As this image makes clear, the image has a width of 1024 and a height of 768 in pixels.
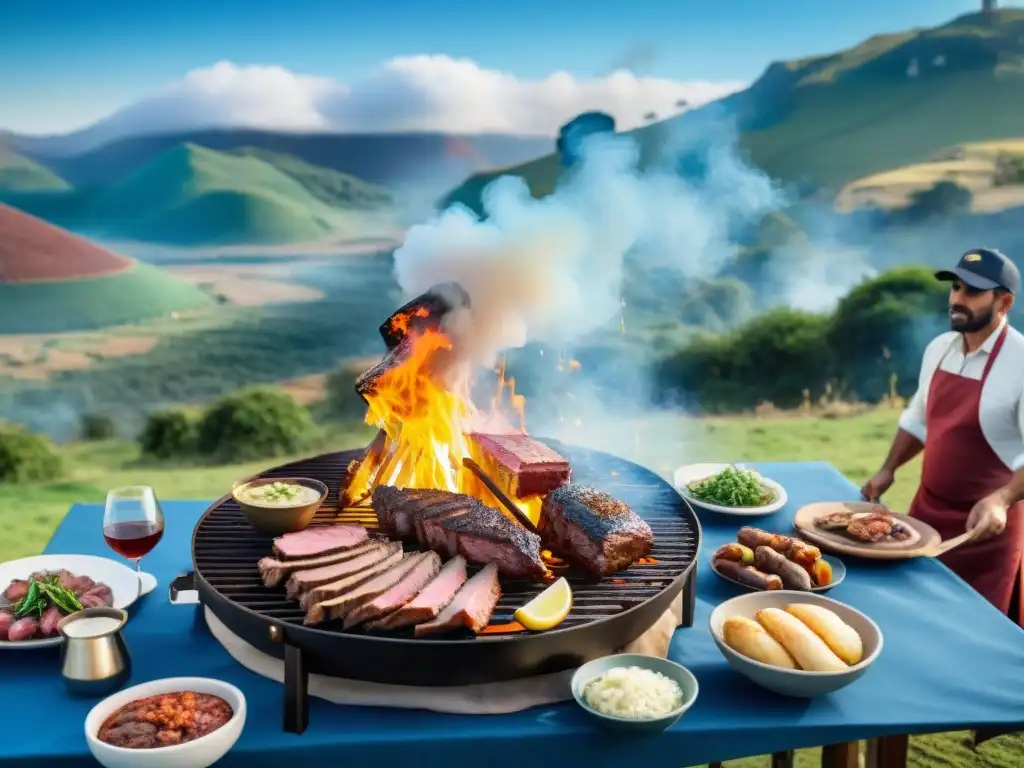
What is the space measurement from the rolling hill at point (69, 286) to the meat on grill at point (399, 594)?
11.3 metres

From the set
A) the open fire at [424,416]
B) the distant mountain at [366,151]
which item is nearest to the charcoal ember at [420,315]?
the open fire at [424,416]

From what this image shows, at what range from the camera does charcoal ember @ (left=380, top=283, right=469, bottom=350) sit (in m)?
5.12

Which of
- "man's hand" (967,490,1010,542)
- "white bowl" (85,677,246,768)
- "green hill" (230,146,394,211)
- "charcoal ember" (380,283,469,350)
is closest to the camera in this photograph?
"white bowl" (85,677,246,768)

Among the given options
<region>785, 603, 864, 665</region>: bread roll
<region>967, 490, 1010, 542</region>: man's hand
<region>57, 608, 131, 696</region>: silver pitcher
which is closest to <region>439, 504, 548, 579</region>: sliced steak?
<region>785, 603, 864, 665</region>: bread roll

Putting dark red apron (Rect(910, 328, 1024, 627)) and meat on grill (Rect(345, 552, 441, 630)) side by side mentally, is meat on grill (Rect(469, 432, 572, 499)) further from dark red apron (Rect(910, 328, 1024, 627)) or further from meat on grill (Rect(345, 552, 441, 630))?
dark red apron (Rect(910, 328, 1024, 627))

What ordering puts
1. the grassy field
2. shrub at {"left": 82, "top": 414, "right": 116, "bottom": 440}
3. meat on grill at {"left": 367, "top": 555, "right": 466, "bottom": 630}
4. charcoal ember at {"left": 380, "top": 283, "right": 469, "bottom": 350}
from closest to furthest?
1. meat on grill at {"left": 367, "top": 555, "right": 466, "bottom": 630}
2. charcoal ember at {"left": 380, "top": 283, "right": 469, "bottom": 350}
3. the grassy field
4. shrub at {"left": 82, "top": 414, "right": 116, "bottom": 440}

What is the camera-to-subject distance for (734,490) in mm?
5258

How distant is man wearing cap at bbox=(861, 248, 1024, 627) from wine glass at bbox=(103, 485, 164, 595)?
409cm

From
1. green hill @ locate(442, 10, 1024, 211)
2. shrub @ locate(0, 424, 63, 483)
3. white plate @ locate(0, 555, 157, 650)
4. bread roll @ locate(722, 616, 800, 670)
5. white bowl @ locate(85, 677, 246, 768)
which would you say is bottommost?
shrub @ locate(0, 424, 63, 483)

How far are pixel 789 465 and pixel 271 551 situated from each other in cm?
360

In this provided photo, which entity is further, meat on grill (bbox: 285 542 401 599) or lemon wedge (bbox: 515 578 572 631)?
meat on grill (bbox: 285 542 401 599)

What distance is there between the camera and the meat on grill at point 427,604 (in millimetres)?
3395

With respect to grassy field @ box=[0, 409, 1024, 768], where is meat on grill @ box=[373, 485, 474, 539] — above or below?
above

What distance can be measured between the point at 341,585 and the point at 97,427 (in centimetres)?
1146
